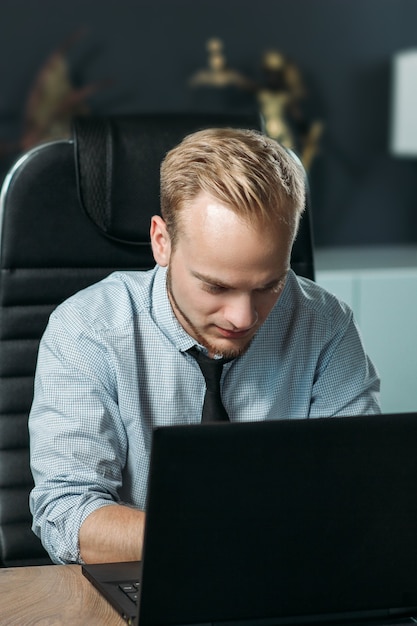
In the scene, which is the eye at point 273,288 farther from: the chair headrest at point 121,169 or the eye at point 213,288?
the chair headrest at point 121,169

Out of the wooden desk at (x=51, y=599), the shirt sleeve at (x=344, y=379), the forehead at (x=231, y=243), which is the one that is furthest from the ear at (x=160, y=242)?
the wooden desk at (x=51, y=599)

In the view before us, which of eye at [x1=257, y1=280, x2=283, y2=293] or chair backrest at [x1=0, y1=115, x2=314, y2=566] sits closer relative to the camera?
eye at [x1=257, y1=280, x2=283, y2=293]

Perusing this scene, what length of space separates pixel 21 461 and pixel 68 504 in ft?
1.35

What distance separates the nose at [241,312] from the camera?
131 cm

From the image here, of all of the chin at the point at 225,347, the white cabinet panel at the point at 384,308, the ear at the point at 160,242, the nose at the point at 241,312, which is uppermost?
the ear at the point at 160,242

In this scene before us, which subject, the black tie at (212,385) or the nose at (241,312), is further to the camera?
the black tie at (212,385)

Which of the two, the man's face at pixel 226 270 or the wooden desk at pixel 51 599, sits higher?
the man's face at pixel 226 270

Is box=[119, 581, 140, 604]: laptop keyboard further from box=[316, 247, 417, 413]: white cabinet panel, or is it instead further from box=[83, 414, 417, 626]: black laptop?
box=[316, 247, 417, 413]: white cabinet panel

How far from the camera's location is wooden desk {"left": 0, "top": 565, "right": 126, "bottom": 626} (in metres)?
1.08

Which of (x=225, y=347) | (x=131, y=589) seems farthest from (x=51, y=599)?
(x=225, y=347)

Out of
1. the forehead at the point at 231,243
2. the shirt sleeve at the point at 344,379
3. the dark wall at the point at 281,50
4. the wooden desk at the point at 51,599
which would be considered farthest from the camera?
the dark wall at the point at 281,50

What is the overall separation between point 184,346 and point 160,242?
171mm

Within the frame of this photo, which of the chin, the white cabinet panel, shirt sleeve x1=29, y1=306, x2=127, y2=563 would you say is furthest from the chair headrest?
the white cabinet panel

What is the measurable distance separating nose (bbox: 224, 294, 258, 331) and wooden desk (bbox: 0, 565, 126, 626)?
37 cm
